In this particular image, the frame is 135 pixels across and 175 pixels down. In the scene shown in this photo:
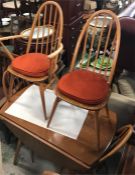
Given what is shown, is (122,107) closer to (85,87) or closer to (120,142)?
(85,87)

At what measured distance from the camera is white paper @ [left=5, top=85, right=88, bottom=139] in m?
1.68

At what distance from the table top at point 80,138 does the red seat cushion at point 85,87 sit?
1.05 ft

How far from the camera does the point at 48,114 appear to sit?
5.89 ft

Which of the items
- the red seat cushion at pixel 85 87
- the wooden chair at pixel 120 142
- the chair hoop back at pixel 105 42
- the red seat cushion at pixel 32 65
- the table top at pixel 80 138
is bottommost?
the table top at pixel 80 138

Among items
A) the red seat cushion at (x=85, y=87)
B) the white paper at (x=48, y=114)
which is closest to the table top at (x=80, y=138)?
the white paper at (x=48, y=114)

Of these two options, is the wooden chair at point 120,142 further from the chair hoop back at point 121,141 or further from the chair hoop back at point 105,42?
the chair hoop back at point 105,42

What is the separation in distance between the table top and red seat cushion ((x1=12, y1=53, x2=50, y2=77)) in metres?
0.38

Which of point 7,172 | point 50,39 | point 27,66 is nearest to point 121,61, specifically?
point 50,39

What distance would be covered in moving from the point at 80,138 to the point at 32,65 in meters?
0.70

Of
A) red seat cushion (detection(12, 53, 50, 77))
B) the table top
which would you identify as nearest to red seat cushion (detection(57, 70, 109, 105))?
red seat cushion (detection(12, 53, 50, 77))

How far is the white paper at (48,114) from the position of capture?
5.51 ft

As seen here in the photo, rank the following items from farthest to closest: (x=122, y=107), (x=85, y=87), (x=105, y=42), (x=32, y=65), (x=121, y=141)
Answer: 1. (x=105, y=42)
2. (x=122, y=107)
3. (x=32, y=65)
4. (x=85, y=87)
5. (x=121, y=141)

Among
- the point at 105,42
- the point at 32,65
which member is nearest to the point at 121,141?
the point at 32,65

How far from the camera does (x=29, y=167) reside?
196cm
